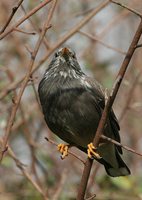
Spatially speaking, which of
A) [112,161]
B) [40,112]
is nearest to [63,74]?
[112,161]

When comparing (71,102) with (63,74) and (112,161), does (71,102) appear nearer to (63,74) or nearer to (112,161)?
(63,74)

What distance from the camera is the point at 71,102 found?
15.8 ft

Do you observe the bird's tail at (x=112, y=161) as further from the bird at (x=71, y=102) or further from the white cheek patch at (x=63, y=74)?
the white cheek patch at (x=63, y=74)

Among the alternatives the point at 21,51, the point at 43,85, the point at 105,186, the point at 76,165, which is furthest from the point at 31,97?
the point at 43,85

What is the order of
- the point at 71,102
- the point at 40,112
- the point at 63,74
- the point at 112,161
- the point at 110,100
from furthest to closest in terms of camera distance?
the point at 40,112, the point at 112,161, the point at 63,74, the point at 71,102, the point at 110,100

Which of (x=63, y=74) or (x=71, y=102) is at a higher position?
(x=63, y=74)

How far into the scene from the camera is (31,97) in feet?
25.8

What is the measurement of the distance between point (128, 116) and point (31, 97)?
5.03 feet

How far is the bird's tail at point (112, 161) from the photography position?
215 inches

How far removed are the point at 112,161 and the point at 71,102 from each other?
41.8 inches

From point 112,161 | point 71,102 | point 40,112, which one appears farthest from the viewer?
point 40,112

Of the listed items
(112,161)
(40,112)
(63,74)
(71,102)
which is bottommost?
(112,161)

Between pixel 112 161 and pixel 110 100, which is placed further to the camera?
pixel 112 161

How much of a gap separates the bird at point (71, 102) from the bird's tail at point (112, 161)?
271 millimetres
